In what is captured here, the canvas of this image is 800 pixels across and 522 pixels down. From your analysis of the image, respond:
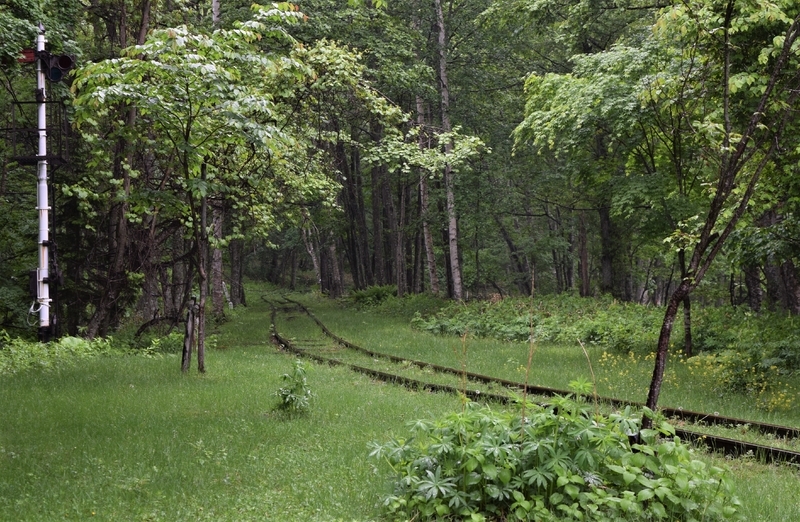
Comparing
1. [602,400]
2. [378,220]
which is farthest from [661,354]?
[378,220]

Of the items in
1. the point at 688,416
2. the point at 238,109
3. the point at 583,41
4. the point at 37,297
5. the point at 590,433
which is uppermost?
the point at 583,41

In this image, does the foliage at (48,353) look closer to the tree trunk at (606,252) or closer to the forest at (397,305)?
the forest at (397,305)

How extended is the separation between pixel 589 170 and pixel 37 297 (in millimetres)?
14817

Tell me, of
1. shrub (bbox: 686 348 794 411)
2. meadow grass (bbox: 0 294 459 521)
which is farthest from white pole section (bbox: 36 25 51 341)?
shrub (bbox: 686 348 794 411)

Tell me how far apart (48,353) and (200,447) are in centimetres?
885

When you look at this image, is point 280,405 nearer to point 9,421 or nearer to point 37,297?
point 9,421

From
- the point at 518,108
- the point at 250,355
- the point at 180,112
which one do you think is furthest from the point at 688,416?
the point at 518,108

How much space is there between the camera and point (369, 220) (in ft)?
174

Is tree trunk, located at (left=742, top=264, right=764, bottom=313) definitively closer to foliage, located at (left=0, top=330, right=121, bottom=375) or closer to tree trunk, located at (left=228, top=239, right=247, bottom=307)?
foliage, located at (left=0, top=330, right=121, bottom=375)

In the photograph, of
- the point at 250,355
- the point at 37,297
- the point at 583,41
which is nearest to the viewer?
the point at 37,297

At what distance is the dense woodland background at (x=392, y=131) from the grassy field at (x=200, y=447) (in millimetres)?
2167

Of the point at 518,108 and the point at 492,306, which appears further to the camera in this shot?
the point at 518,108

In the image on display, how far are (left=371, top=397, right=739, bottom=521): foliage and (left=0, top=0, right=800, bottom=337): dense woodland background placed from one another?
70.6 inches

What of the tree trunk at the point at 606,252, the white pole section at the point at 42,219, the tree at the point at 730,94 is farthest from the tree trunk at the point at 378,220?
the tree at the point at 730,94
